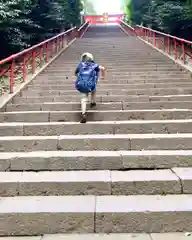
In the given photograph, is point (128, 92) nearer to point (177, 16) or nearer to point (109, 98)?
point (109, 98)

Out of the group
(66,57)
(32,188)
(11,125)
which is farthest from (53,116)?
(66,57)

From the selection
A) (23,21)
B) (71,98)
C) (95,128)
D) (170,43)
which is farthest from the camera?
(170,43)

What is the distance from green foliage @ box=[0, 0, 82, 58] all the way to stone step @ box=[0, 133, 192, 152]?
5.80 metres

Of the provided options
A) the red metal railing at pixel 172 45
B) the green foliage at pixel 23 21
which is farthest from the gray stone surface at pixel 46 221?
the green foliage at pixel 23 21

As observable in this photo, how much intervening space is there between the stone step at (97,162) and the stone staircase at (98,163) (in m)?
0.01

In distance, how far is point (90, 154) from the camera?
18.0 ft

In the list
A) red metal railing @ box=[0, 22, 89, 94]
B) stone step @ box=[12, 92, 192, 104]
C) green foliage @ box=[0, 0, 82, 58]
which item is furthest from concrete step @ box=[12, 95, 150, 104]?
green foliage @ box=[0, 0, 82, 58]

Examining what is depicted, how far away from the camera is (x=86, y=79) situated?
6898 mm

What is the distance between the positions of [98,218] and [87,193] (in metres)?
0.62

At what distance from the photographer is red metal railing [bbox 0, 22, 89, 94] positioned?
863 cm

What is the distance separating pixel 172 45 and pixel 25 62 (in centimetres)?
802

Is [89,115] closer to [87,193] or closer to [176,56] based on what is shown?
[87,193]

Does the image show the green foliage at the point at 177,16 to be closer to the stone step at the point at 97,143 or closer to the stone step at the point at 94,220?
the stone step at the point at 97,143

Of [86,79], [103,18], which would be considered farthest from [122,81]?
[103,18]
